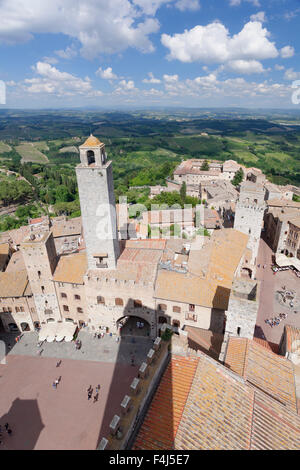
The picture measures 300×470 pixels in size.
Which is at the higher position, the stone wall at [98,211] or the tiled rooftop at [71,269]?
the stone wall at [98,211]

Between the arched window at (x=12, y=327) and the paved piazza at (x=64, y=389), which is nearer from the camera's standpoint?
the paved piazza at (x=64, y=389)

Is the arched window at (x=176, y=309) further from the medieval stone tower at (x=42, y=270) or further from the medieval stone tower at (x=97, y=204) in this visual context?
the medieval stone tower at (x=42, y=270)

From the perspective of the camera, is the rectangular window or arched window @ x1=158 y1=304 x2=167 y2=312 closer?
the rectangular window

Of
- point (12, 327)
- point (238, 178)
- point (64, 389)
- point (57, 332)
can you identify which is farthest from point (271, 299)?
point (238, 178)

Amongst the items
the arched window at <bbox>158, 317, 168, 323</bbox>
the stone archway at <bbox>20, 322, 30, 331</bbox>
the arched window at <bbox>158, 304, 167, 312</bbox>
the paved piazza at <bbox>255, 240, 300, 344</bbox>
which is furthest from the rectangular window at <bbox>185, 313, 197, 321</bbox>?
the stone archway at <bbox>20, 322, 30, 331</bbox>

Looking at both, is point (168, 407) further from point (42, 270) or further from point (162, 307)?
point (42, 270)

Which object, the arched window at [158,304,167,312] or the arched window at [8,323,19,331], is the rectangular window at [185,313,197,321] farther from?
the arched window at [8,323,19,331]

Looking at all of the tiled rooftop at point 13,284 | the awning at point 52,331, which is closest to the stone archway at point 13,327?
the awning at point 52,331
